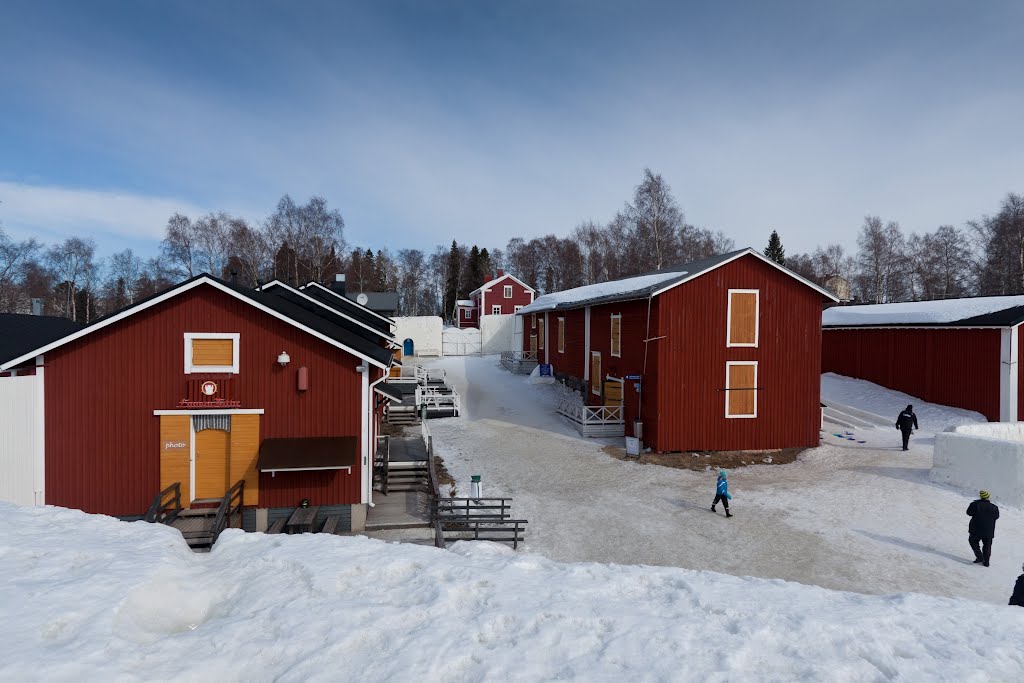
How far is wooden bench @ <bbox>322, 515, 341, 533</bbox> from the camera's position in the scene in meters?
10.9

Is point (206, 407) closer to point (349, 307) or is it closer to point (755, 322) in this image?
point (349, 307)

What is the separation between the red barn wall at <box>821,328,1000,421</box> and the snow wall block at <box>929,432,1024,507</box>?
8.25m

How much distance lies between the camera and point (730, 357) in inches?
733

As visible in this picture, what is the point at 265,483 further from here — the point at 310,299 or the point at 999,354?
the point at 999,354

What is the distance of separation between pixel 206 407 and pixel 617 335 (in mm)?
15353

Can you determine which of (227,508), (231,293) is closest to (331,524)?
(227,508)

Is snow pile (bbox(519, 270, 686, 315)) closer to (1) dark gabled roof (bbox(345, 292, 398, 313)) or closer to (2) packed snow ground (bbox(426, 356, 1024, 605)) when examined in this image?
(2) packed snow ground (bbox(426, 356, 1024, 605))

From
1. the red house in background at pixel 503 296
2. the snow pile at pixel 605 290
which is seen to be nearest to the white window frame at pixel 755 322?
the snow pile at pixel 605 290

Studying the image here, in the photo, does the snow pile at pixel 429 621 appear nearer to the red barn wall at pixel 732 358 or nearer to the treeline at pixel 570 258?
the red barn wall at pixel 732 358

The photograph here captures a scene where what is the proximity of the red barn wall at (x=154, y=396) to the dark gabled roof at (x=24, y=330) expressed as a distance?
7.08 metres

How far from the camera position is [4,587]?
4.16 m

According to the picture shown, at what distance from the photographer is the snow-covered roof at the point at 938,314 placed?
1984 cm

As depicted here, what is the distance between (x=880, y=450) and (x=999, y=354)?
7.03m

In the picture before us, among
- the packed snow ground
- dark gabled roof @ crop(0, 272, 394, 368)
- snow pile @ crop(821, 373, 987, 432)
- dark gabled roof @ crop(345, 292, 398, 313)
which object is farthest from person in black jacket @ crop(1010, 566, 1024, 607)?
dark gabled roof @ crop(345, 292, 398, 313)
